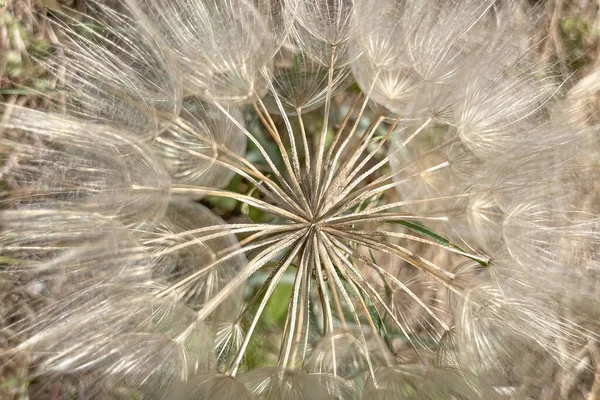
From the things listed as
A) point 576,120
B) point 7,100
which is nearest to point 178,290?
point 7,100

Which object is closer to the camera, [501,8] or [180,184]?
[180,184]

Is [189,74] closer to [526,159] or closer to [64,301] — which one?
[64,301]

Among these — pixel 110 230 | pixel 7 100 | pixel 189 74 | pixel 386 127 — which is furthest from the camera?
pixel 386 127

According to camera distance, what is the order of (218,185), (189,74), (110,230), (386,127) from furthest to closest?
(386,127)
(218,185)
(189,74)
(110,230)

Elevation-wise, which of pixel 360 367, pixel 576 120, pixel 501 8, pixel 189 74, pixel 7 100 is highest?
pixel 501 8

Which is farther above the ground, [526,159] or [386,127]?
[386,127]

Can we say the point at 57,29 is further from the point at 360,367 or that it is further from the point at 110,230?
the point at 360,367

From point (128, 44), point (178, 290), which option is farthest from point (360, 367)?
point (128, 44)
